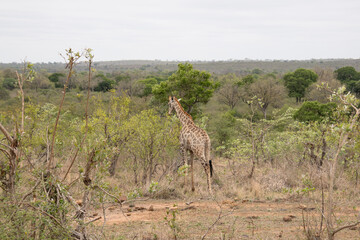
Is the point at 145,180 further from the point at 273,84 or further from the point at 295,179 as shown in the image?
the point at 273,84

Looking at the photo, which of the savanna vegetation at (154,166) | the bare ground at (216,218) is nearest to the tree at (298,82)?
the savanna vegetation at (154,166)

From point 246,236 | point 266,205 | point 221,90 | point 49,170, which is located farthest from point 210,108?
point 49,170

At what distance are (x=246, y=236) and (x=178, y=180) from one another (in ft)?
13.5

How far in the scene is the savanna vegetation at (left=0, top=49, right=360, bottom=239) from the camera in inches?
156

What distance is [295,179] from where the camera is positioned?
31.6 feet

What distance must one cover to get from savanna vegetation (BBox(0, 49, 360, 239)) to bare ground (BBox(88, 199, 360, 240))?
58 millimetres

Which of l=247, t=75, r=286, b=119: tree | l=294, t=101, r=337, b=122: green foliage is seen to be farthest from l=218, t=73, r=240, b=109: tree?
l=294, t=101, r=337, b=122: green foliage

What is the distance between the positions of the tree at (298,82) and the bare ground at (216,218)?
2851 centimetres

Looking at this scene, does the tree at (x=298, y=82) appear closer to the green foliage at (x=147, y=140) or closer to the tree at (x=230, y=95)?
the tree at (x=230, y=95)

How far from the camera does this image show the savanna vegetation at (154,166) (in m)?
3.96

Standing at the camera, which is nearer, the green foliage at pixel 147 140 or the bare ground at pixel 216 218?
the bare ground at pixel 216 218

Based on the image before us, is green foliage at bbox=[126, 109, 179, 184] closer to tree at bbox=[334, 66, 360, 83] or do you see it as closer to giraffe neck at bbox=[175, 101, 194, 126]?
giraffe neck at bbox=[175, 101, 194, 126]

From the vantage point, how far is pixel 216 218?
278 inches

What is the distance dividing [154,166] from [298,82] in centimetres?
2891
